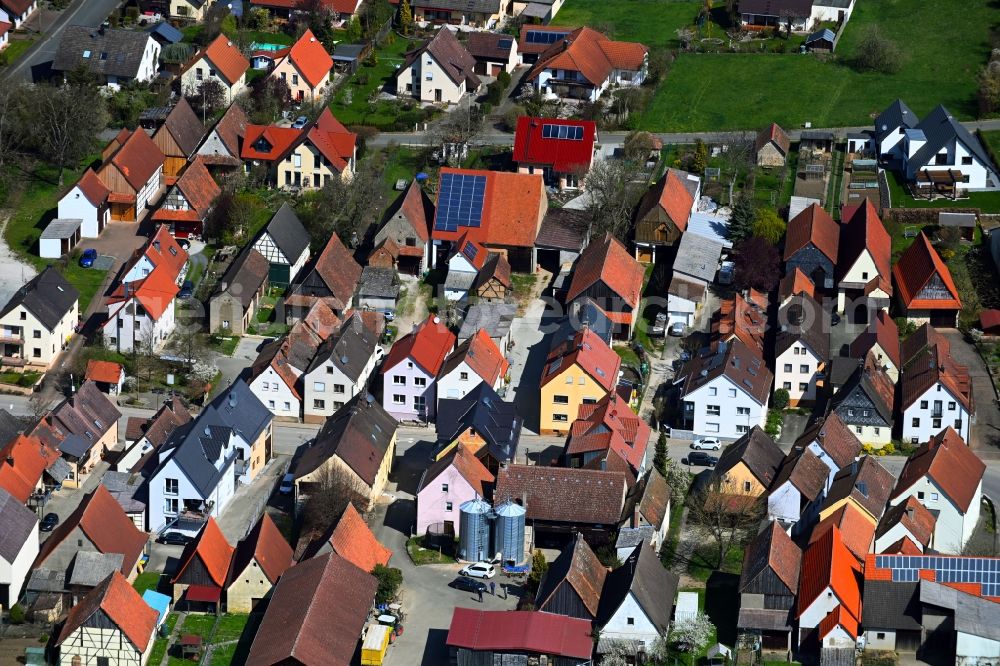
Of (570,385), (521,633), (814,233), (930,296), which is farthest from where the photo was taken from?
(814,233)

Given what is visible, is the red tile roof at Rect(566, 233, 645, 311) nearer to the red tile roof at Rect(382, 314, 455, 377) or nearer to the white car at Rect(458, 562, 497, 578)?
the red tile roof at Rect(382, 314, 455, 377)

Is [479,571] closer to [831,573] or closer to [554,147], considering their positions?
[831,573]

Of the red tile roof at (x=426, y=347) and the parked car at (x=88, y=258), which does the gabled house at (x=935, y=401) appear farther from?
the parked car at (x=88, y=258)

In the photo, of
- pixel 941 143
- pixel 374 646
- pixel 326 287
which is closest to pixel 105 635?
pixel 374 646

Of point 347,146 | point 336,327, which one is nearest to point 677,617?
point 336,327

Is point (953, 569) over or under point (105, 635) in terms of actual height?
over

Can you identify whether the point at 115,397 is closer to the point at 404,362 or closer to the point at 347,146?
the point at 404,362
